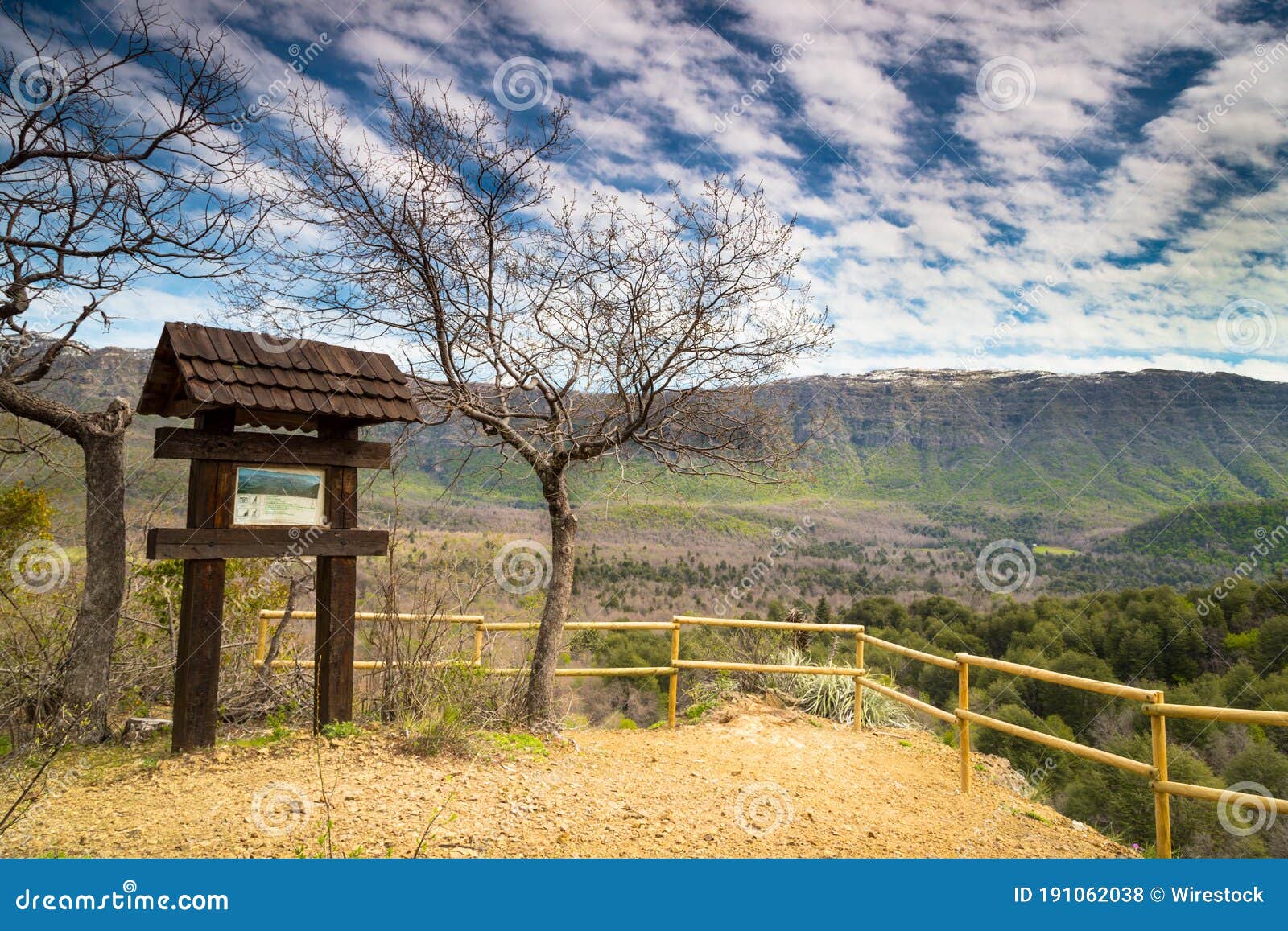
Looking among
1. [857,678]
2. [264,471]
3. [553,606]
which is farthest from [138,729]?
[857,678]

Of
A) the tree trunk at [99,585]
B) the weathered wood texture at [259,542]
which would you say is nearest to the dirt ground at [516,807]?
the tree trunk at [99,585]

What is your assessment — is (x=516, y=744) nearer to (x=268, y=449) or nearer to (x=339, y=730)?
(x=339, y=730)

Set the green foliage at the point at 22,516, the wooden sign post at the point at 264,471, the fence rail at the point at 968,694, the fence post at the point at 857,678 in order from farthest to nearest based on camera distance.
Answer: the green foliage at the point at 22,516 → the fence post at the point at 857,678 → the wooden sign post at the point at 264,471 → the fence rail at the point at 968,694

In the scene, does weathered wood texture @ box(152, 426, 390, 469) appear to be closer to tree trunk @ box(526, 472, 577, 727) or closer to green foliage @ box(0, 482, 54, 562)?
tree trunk @ box(526, 472, 577, 727)

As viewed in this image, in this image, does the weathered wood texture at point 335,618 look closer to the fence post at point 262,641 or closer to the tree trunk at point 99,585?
the tree trunk at point 99,585

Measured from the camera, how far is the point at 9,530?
364 inches

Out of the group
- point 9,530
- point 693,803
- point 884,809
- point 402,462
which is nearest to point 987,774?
point 884,809

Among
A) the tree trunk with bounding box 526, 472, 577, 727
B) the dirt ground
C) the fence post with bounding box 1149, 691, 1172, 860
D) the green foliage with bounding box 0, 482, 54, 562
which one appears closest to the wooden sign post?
the dirt ground

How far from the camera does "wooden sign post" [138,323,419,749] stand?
15.4 feet

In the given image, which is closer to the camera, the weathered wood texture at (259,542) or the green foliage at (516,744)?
the weathered wood texture at (259,542)

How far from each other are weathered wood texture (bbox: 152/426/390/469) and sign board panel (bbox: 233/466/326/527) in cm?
8

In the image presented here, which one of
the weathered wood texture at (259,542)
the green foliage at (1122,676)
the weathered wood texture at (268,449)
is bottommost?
the green foliage at (1122,676)

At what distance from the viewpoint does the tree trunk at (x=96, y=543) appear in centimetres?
505

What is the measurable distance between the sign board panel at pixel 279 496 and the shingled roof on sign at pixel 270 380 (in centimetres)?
42
